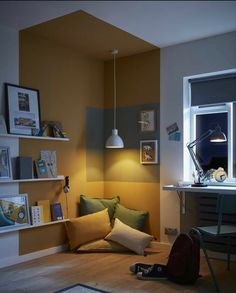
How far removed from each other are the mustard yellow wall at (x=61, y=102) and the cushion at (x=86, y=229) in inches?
8.6

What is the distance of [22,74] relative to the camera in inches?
151

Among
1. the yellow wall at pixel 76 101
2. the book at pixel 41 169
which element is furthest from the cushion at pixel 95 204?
the book at pixel 41 169

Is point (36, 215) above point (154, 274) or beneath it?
above

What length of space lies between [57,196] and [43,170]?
0.43 meters

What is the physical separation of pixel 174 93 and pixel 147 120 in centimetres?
51

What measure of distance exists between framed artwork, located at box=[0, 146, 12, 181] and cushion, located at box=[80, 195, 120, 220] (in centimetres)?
117

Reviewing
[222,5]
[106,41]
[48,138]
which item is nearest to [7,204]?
[48,138]

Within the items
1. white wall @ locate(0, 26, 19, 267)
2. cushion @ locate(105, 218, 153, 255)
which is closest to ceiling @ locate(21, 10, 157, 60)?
white wall @ locate(0, 26, 19, 267)

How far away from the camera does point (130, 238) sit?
13.2 ft

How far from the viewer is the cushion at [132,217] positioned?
4.37 meters

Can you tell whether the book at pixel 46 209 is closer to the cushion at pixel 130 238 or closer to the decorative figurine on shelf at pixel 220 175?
the cushion at pixel 130 238

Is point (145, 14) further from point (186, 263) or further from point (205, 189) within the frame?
point (186, 263)

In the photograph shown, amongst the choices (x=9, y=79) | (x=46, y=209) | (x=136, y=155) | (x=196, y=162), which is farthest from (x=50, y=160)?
(x=196, y=162)

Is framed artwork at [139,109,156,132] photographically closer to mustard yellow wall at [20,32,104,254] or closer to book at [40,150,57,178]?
mustard yellow wall at [20,32,104,254]
